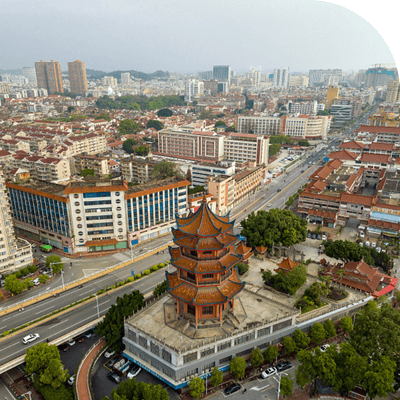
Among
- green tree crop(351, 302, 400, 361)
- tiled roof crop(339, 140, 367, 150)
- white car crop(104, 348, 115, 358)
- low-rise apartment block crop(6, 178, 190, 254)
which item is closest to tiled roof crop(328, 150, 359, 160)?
tiled roof crop(339, 140, 367, 150)

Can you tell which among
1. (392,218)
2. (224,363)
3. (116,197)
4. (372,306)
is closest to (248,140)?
(392,218)

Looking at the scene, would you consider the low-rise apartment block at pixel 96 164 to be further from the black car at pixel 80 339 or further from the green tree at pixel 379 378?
the green tree at pixel 379 378

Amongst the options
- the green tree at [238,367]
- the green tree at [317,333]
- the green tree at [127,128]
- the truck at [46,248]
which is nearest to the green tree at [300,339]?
the green tree at [317,333]

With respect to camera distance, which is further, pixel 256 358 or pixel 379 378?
pixel 256 358

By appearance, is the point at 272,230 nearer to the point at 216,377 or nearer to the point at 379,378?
the point at 216,377

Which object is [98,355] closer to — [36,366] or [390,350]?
[36,366]

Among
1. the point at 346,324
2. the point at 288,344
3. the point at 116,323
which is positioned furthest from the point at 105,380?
the point at 346,324
